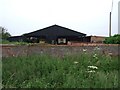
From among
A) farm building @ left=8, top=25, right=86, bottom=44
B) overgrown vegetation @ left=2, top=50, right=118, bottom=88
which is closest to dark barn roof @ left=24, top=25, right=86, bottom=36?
farm building @ left=8, top=25, right=86, bottom=44

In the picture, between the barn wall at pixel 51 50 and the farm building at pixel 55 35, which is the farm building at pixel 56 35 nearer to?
the farm building at pixel 55 35

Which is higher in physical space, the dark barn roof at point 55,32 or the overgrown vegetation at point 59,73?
the dark barn roof at point 55,32

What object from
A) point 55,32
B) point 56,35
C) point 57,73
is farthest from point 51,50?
point 56,35

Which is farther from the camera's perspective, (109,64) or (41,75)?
(109,64)

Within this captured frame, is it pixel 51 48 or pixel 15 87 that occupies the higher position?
pixel 51 48

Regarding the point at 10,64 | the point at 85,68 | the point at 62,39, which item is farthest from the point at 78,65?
the point at 62,39

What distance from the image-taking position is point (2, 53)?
29.3 ft

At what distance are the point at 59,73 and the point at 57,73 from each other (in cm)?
5

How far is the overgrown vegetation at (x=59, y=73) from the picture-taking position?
5.38 metres

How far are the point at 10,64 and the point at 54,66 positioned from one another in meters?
1.22

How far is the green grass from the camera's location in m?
5.38

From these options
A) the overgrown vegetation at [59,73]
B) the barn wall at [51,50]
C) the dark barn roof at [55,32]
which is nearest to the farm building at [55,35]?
the dark barn roof at [55,32]

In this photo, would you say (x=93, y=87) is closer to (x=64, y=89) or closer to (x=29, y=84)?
(x=64, y=89)

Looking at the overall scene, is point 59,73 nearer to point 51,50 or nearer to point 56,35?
point 51,50
